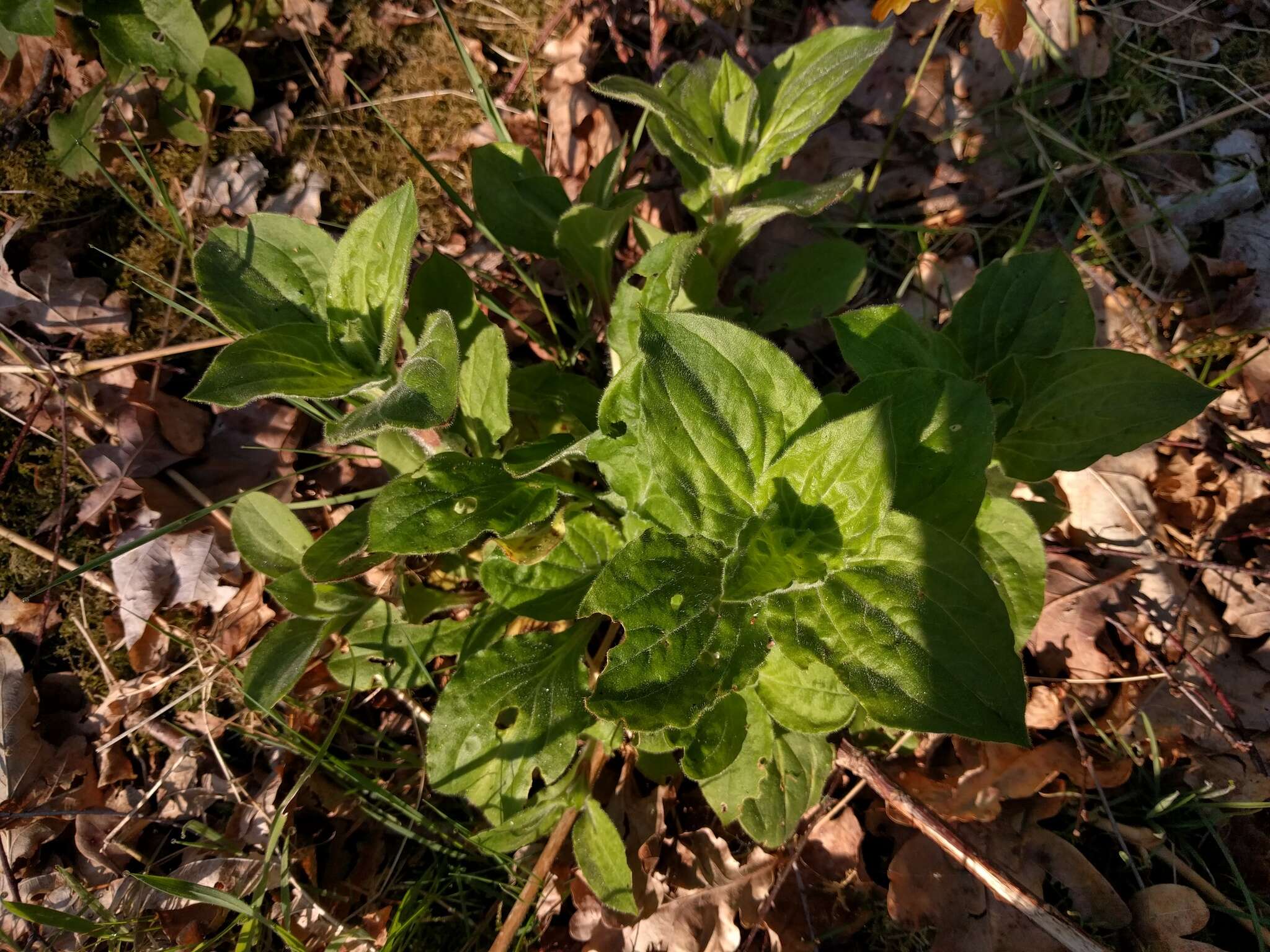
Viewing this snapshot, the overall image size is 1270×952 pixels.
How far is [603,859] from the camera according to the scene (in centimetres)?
266

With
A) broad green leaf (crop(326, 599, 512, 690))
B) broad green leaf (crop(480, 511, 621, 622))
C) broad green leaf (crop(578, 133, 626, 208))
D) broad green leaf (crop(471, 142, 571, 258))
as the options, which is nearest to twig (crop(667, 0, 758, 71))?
broad green leaf (crop(578, 133, 626, 208))

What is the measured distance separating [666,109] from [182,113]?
2359 mm

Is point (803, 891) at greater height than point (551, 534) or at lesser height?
lesser

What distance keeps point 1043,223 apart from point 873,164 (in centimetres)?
85

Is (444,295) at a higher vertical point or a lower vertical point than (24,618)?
higher

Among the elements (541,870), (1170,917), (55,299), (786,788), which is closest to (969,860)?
(786,788)

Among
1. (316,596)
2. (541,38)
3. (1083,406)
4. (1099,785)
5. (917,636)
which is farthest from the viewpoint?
(541,38)

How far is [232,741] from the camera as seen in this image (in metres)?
3.14

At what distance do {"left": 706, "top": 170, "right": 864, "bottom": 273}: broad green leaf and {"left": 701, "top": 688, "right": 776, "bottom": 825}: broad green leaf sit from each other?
5.36 ft

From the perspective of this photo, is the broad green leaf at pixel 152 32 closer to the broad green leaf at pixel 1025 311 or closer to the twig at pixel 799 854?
the broad green leaf at pixel 1025 311

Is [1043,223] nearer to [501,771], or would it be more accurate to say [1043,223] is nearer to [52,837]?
[501,771]

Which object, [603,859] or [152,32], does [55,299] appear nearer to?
[152,32]

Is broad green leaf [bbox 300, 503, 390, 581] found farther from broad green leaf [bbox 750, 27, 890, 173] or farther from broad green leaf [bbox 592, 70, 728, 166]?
broad green leaf [bbox 750, 27, 890, 173]

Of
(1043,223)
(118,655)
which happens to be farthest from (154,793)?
(1043,223)
